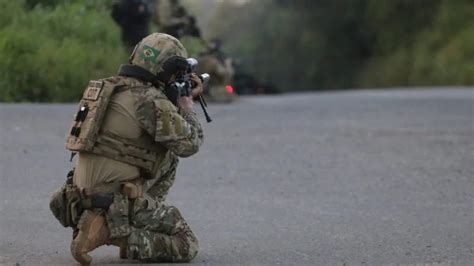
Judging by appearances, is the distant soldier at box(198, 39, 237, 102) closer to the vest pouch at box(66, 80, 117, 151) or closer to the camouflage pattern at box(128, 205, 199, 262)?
the camouflage pattern at box(128, 205, 199, 262)

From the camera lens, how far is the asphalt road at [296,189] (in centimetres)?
761

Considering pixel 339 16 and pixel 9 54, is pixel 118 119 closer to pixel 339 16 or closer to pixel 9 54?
pixel 9 54

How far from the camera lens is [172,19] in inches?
874

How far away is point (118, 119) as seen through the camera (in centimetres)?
674

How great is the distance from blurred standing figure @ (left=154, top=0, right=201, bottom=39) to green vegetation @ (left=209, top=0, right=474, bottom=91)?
23.6 metres

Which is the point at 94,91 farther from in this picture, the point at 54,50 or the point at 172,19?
the point at 172,19

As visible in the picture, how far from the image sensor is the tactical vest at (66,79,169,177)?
6660 millimetres

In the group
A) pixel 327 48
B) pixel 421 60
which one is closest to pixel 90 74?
pixel 421 60

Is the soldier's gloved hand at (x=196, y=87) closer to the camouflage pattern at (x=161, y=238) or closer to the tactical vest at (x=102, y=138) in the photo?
the tactical vest at (x=102, y=138)

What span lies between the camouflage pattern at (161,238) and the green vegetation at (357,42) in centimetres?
3850

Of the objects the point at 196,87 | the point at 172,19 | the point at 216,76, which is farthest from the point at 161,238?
the point at 172,19

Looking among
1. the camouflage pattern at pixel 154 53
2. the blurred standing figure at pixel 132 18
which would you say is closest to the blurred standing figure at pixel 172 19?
the blurred standing figure at pixel 132 18

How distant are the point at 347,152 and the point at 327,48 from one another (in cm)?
5062

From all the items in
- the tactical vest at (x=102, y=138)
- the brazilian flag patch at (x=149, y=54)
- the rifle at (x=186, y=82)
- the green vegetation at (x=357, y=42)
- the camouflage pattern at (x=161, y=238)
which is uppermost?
the brazilian flag patch at (x=149, y=54)
